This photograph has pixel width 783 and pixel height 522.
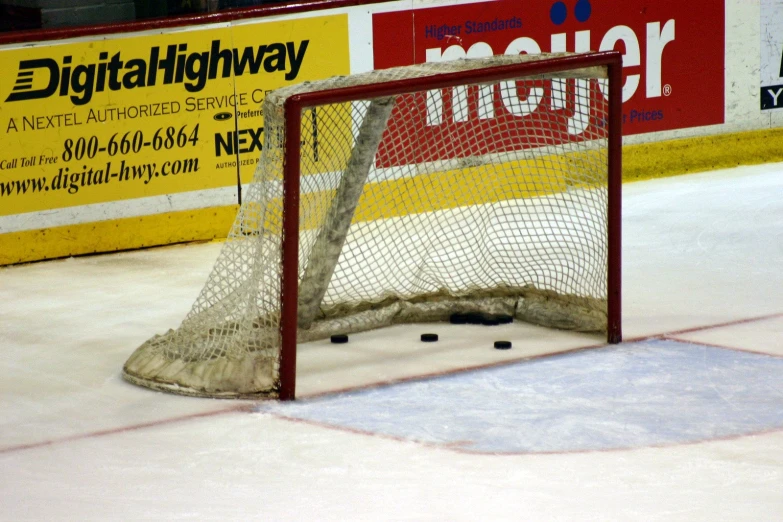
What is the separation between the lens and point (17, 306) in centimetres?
613

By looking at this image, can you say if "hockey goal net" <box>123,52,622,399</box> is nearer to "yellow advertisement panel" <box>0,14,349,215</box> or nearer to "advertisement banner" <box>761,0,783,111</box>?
"yellow advertisement panel" <box>0,14,349,215</box>

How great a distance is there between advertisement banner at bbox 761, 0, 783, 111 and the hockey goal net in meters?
2.82

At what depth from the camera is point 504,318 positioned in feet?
18.1

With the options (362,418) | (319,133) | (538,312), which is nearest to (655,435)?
(362,418)

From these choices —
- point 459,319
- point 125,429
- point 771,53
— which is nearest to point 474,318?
point 459,319

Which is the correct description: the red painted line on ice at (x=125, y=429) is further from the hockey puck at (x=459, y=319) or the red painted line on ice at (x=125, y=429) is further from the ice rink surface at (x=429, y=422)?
the hockey puck at (x=459, y=319)

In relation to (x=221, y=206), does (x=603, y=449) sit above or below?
below

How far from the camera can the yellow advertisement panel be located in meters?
Result: 6.90

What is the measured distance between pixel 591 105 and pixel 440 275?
1.01 meters

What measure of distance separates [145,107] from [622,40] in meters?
3.01

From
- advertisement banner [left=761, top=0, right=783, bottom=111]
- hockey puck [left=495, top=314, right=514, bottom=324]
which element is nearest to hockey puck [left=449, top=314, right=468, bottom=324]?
hockey puck [left=495, top=314, right=514, bottom=324]

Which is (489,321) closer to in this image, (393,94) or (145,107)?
(393,94)

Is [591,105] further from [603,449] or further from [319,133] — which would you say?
[603,449]

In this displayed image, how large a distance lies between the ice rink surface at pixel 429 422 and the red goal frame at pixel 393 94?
0.61 feet
